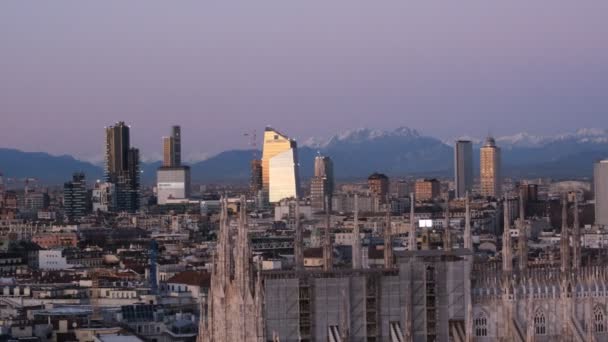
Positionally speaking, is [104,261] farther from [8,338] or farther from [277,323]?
[277,323]

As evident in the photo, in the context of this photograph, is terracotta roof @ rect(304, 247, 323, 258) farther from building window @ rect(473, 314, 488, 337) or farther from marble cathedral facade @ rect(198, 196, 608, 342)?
building window @ rect(473, 314, 488, 337)

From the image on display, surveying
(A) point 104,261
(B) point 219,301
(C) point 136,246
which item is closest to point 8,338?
(B) point 219,301

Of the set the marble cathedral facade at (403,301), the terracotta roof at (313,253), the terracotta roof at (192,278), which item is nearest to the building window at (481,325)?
the marble cathedral facade at (403,301)

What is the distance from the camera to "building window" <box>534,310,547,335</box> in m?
66.2

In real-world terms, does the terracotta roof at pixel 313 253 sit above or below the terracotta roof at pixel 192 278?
above

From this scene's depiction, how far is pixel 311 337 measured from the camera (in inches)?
2517

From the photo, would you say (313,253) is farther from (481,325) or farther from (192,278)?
Answer: (481,325)

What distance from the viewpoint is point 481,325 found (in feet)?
216

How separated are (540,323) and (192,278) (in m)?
49.3

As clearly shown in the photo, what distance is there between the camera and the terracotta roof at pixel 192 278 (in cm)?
10933

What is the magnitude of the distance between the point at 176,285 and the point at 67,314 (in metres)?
20.2

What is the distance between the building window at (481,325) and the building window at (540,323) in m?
1.68

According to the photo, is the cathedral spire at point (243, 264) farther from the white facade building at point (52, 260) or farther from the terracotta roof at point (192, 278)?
the white facade building at point (52, 260)

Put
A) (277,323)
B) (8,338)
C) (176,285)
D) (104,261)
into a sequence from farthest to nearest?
1. (104,261)
2. (176,285)
3. (8,338)
4. (277,323)
